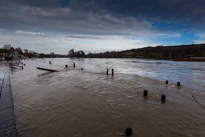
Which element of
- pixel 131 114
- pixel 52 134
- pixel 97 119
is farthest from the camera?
pixel 131 114

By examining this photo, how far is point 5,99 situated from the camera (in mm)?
7582

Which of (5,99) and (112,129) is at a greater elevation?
(5,99)

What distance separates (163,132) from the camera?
18.3 ft

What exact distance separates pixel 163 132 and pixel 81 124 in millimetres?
4189

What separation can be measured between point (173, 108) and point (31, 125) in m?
9.00

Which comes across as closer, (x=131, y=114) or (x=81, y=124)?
(x=81, y=124)

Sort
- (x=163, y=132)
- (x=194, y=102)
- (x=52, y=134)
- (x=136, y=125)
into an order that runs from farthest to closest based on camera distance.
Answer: (x=194, y=102) → (x=136, y=125) → (x=163, y=132) → (x=52, y=134)

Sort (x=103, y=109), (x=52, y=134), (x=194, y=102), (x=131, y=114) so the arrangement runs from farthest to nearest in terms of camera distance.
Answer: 1. (x=194, y=102)
2. (x=103, y=109)
3. (x=131, y=114)
4. (x=52, y=134)

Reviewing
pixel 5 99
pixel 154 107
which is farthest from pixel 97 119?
pixel 5 99

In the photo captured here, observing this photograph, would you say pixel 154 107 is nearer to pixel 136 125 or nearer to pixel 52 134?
→ pixel 136 125

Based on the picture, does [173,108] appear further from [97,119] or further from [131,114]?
[97,119]

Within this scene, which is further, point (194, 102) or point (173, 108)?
point (194, 102)

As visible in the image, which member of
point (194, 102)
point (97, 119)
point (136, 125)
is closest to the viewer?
point (136, 125)

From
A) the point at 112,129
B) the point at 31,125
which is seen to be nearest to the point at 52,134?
the point at 31,125
